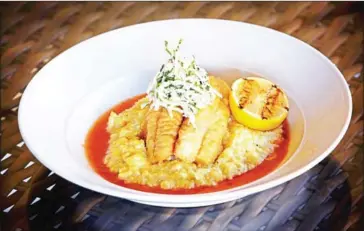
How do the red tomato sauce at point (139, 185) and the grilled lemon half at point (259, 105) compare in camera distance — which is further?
the grilled lemon half at point (259, 105)

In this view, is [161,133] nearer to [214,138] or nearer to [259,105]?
[214,138]

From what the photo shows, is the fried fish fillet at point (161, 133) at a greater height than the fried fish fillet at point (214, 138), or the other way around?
the fried fish fillet at point (161, 133)

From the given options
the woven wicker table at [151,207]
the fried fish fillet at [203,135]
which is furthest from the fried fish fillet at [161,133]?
the woven wicker table at [151,207]

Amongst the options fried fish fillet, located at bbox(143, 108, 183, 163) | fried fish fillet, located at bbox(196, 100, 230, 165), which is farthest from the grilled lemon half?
fried fish fillet, located at bbox(143, 108, 183, 163)

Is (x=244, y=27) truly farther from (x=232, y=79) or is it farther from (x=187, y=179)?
(x=187, y=179)

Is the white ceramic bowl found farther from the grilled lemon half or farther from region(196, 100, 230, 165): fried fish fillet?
region(196, 100, 230, 165): fried fish fillet

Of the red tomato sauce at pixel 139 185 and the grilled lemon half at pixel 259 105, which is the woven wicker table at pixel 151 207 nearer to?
the red tomato sauce at pixel 139 185

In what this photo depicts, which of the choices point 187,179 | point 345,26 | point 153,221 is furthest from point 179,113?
point 345,26
